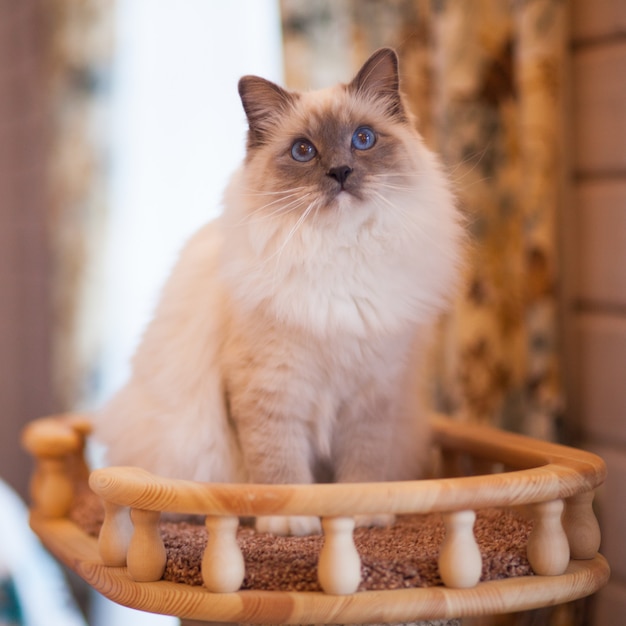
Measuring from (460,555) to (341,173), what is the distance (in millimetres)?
545

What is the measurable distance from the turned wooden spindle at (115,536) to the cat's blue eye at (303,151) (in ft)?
1.87

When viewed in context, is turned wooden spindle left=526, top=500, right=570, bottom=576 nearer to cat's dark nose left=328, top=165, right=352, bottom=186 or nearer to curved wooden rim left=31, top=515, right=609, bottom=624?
curved wooden rim left=31, top=515, right=609, bottom=624

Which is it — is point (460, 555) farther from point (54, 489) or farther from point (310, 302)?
point (54, 489)

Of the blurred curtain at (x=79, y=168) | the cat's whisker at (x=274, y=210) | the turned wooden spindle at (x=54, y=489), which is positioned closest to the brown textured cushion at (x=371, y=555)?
the turned wooden spindle at (x=54, y=489)

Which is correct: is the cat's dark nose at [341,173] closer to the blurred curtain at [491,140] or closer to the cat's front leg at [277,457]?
the cat's front leg at [277,457]

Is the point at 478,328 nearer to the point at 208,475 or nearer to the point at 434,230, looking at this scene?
the point at 434,230

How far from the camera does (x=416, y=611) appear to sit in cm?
92

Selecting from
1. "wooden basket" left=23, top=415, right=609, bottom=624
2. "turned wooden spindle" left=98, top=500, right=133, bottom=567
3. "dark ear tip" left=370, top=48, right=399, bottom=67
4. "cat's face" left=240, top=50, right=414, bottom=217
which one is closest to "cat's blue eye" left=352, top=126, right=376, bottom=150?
"cat's face" left=240, top=50, right=414, bottom=217

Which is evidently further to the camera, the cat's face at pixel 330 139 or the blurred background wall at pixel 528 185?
the blurred background wall at pixel 528 185

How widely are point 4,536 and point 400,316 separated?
1.36 meters

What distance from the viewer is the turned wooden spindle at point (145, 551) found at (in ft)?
3.29

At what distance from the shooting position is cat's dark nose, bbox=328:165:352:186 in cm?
112

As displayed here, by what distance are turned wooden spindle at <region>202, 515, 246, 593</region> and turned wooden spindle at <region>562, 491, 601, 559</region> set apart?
470mm

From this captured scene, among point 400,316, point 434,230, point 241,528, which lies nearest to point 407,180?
point 434,230
